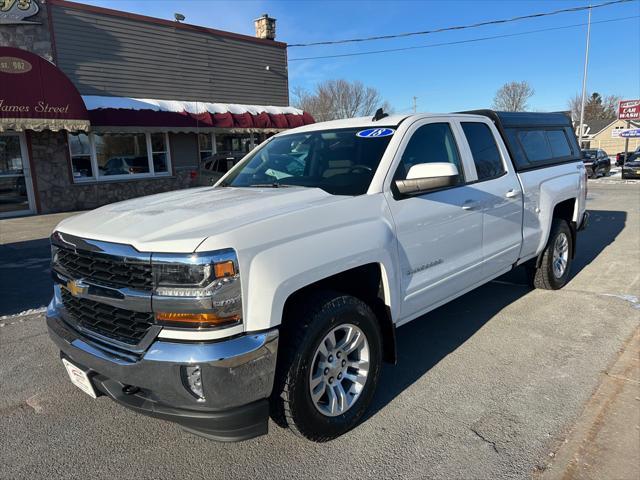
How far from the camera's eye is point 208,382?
7.25ft

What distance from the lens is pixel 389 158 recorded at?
129 inches

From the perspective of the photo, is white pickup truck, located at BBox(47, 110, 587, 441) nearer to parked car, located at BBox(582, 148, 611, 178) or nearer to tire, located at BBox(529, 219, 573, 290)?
tire, located at BBox(529, 219, 573, 290)

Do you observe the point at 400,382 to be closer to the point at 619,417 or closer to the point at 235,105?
the point at 619,417

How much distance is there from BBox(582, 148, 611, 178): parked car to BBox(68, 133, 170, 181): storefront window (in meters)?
20.9

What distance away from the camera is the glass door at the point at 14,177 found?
1269 cm

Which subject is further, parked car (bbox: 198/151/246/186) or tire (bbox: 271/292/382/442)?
parked car (bbox: 198/151/246/186)

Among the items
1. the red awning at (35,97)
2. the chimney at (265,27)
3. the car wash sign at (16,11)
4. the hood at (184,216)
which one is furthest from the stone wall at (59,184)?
the hood at (184,216)

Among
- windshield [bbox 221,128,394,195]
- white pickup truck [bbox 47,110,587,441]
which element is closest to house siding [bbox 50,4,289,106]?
windshield [bbox 221,128,394,195]

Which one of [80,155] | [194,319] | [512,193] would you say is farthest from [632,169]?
[194,319]

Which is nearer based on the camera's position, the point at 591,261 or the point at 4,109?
the point at 591,261

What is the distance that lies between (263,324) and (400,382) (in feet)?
5.37

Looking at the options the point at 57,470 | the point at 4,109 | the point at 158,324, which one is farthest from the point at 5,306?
the point at 4,109

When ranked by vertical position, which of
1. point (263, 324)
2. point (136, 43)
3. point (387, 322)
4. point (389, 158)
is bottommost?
point (387, 322)

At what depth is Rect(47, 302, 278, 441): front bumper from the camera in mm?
2217
